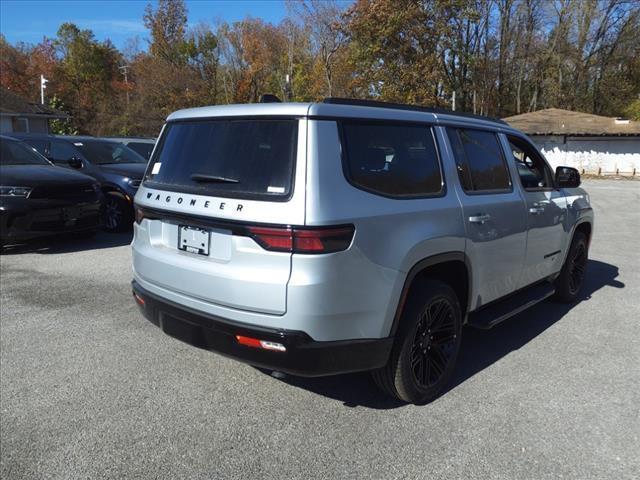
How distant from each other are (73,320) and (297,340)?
3072mm

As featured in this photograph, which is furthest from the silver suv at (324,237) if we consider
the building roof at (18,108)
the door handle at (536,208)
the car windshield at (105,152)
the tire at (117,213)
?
the building roof at (18,108)

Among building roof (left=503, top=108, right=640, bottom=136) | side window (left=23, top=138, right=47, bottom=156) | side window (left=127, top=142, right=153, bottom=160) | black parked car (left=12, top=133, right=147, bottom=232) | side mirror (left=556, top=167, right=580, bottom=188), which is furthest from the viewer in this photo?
building roof (left=503, top=108, right=640, bottom=136)

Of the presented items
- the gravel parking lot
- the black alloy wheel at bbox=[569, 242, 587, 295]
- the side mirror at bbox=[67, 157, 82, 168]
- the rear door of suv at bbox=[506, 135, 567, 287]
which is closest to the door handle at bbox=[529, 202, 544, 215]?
the rear door of suv at bbox=[506, 135, 567, 287]

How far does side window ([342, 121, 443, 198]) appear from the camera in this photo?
2.93m

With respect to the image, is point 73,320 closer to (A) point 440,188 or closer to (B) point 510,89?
(A) point 440,188

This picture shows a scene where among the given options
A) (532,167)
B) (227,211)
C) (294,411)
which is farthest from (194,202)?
(532,167)

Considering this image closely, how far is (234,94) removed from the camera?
5156 centimetres

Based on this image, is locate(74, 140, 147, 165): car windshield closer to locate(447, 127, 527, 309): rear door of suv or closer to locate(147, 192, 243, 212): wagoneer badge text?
locate(147, 192, 243, 212): wagoneer badge text

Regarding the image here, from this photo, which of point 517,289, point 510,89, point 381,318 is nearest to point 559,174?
point 517,289

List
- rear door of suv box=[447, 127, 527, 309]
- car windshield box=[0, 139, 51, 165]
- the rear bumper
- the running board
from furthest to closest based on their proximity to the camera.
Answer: car windshield box=[0, 139, 51, 165], the running board, rear door of suv box=[447, 127, 527, 309], the rear bumper

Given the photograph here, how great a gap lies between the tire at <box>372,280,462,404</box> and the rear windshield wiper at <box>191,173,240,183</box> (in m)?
1.31

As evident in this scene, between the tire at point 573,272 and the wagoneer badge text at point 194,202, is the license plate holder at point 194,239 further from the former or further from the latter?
the tire at point 573,272

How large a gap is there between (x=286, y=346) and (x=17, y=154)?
25.7ft

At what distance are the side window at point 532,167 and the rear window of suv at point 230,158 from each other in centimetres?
276
